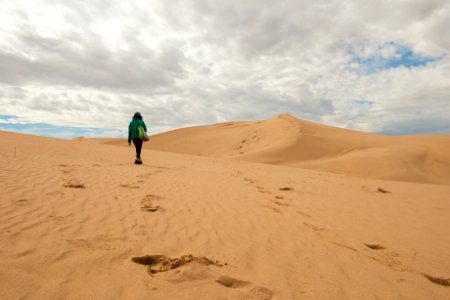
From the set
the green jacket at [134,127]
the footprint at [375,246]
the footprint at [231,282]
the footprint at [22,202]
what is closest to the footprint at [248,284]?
the footprint at [231,282]

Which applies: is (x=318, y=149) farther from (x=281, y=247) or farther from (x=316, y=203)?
(x=281, y=247)

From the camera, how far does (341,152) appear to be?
62.4 ft

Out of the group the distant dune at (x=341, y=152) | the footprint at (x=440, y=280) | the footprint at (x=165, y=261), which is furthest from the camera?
the distant dune at (x=341, y=152)

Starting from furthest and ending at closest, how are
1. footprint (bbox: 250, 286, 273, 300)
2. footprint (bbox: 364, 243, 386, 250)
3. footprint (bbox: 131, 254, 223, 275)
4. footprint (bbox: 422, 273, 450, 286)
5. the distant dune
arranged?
the distant dune
footprint (bbox: 364, 243, 386, 250)
footprint (bbox: 422, 273, 450, 286)
footprint (bbox: 131, 254, 223, 275)
footprint (bbox: 250, 286, 273, 300)

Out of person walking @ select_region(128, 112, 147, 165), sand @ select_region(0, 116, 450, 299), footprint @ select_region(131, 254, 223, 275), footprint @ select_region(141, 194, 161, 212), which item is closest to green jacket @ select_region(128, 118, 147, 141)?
person walking @ select_region(128, 112, 147, 165)

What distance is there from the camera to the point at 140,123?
1032 cm

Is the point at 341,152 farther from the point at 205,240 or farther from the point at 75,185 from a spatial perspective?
A: the point at 205,240

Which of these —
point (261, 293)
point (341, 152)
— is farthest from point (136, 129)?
point (341, 152)

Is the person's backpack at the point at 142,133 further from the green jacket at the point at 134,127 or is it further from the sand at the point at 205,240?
the sand at the point at 205,240

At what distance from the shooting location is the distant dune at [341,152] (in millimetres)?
15086

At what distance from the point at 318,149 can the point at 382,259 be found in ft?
54.4

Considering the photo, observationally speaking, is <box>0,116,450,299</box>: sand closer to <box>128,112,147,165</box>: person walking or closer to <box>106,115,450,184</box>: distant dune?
<box>128,112,147,165</box>: person walking

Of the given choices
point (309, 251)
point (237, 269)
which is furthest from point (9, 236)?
point (309, 251)

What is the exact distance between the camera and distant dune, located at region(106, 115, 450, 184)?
15.1m
